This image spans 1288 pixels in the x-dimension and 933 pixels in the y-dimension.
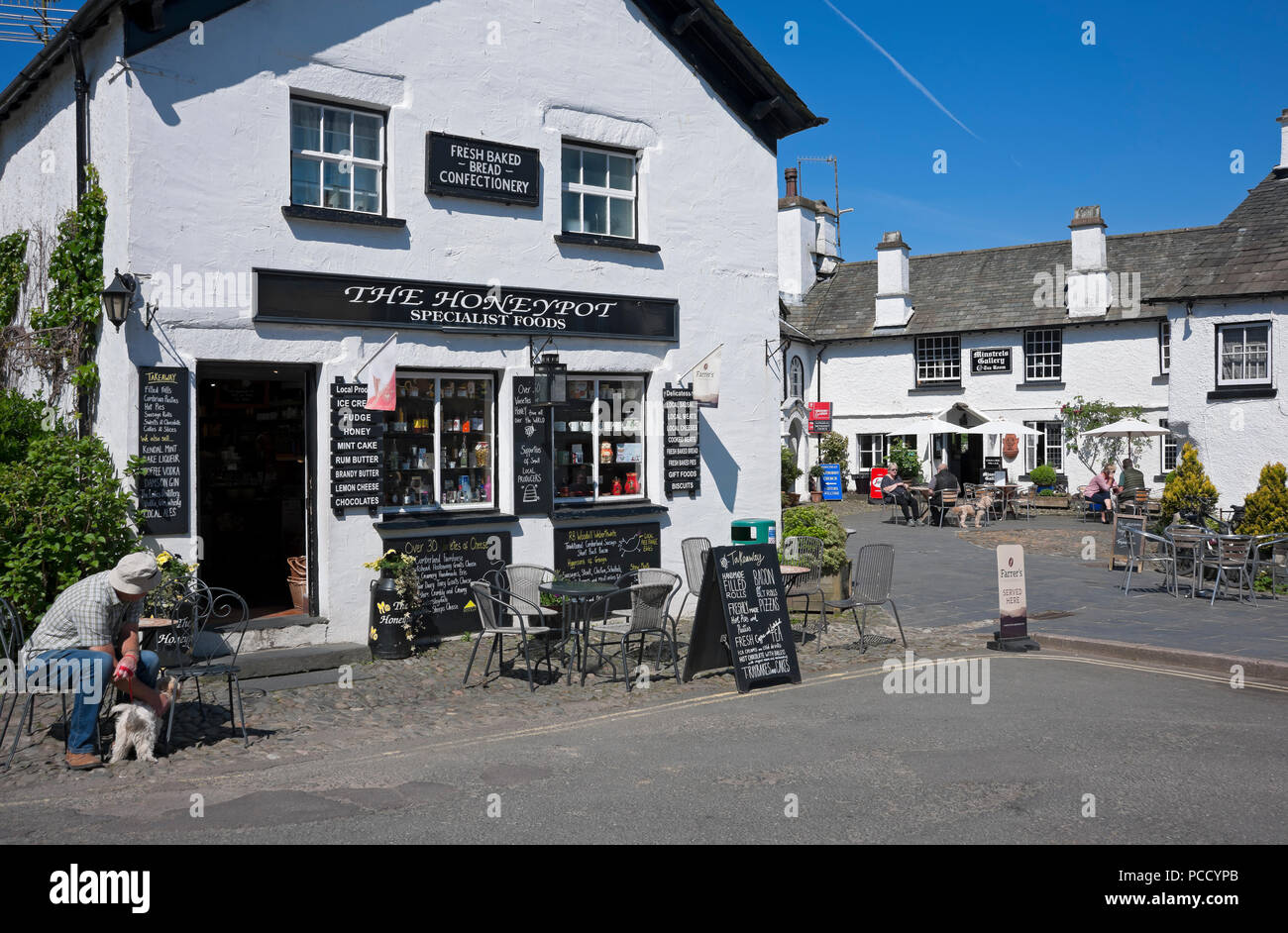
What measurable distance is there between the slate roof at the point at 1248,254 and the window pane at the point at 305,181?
1892cm

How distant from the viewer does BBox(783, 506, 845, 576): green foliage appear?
14281mm

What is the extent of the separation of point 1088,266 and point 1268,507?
2026cm

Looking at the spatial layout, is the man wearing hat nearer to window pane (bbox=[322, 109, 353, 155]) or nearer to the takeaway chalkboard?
window pane (bbox=[322, 109, 353, 155])

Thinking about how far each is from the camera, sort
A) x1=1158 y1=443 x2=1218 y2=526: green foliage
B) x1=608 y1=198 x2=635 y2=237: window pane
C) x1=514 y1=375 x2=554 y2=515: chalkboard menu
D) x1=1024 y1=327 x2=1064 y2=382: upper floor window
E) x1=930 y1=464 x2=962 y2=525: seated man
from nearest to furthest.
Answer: x1=514 y1=375 x2=554 y2=515: chalkboard menu < x1=608 y1=198 x2=635 y2=237: window pane < x1=1158 y1=443 x2=1218 y2=526: green foliage < x1=930 y1=464 x2=962 y2=525: seated man < x1=1024 y1=327 x2=1064 y2=382: upper floor window

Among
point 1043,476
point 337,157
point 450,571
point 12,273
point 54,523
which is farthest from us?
point 1043,476

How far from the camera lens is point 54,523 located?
365 inches

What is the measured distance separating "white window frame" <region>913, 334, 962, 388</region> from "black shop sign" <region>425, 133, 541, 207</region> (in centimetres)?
2643

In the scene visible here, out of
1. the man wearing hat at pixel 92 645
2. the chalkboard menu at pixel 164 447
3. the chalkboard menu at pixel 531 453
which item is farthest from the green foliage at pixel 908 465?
the man wearing hat at pixel 92 645

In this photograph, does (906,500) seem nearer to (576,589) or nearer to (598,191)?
(598,191)

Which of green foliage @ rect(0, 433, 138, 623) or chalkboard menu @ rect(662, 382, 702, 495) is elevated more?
chalkboard menu @ rect(662, 382, 702, 495)

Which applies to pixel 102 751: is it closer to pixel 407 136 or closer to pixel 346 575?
pixel 346 575

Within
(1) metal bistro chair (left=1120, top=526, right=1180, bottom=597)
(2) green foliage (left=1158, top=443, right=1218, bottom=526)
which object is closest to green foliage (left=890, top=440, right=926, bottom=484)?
(2) green foliage (left=1158, top=443, right=1218, bottom=526)

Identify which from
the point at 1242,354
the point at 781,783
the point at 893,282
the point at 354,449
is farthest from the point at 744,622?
the point at 893,282

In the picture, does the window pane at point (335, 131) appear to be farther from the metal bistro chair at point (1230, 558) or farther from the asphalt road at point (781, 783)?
the metal bistro chair at point (1230, 558)
